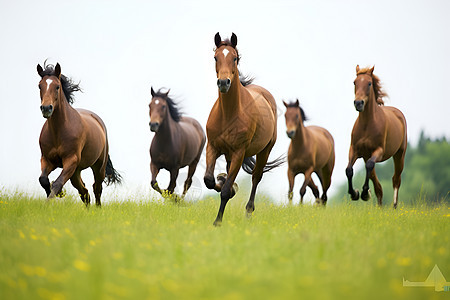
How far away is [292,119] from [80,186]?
18.3 ft

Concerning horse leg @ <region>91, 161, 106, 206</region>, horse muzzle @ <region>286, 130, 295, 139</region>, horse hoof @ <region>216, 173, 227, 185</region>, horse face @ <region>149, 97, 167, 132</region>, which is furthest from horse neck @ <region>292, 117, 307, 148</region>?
horse leg @ <region>91, 161, 106, 206</region>

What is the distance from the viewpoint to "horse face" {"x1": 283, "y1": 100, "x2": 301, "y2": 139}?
12086mm

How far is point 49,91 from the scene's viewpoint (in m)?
8.02

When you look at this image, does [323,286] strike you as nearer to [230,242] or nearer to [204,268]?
[204,268]

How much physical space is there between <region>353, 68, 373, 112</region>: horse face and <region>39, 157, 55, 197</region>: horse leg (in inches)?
252

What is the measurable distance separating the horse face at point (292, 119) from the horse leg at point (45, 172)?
19.7 feet

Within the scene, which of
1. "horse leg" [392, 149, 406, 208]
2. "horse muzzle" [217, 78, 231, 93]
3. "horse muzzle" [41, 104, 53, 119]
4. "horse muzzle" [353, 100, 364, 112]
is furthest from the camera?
"horse leg" [392, 149, 406, 208]

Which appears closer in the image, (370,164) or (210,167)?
(210,167)

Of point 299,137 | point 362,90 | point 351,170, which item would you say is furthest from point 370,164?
point 299,137

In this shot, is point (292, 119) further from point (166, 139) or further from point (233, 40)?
point (233, 40)

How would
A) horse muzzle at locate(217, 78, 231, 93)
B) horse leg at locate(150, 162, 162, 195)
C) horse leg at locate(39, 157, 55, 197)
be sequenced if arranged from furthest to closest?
horse leg at locate(150, 162, 162, 195) < horse leg at locate(39, 157, 55, 197) < horse muzzle at locate(217, 78, 231, 93)

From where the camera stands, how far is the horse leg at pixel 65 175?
8078 mm

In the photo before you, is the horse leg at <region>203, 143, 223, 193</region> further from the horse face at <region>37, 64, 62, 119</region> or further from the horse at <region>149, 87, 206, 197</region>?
the horse at <region>149, 87, 206, 197</region>

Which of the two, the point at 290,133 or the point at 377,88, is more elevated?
the point at 377,88
